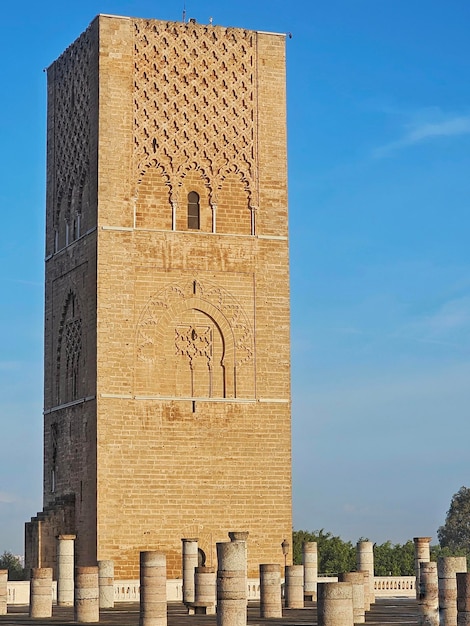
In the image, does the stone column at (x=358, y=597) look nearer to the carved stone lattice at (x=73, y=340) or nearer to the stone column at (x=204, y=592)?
the stone column at (x=204, y=592)

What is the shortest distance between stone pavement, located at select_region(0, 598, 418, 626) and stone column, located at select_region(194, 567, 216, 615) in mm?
302

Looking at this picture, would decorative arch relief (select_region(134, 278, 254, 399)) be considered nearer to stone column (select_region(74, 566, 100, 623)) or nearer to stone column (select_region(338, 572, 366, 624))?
stone column (select_region(74, 566, 100, 623))

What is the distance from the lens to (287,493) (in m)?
30.1

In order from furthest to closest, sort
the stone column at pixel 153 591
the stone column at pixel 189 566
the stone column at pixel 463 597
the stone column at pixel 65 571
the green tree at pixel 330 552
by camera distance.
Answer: the green tree at pixel 330 552 → the stone column at pixel 65 571 → the stone column at pixel 189 566 → the stone column at pixel 153 591 → the stone column at pixel 463 597

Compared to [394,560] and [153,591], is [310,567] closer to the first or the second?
[153,591]

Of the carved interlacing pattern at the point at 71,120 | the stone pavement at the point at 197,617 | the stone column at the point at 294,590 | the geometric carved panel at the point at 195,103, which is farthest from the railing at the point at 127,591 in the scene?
the carved interlacing pattern at the point at 71,120

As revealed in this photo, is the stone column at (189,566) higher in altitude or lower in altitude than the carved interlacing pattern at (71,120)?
lower

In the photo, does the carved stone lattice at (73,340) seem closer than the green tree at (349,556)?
Yes

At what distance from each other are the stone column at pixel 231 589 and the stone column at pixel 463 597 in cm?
262

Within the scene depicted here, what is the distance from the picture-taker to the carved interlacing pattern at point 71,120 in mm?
30984

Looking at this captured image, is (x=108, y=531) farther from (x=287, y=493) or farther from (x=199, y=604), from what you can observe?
(x=199, y=604)

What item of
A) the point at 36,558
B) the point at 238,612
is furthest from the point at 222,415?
the point at 238,612

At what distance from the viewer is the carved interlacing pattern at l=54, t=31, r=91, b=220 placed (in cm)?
3098

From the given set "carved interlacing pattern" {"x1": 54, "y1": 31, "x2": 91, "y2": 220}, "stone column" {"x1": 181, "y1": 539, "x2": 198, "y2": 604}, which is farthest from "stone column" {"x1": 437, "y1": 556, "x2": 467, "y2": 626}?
"carved interlacing pattern" {"x1": 54, "y1": 31, "x2": 91, "y2": 220}
